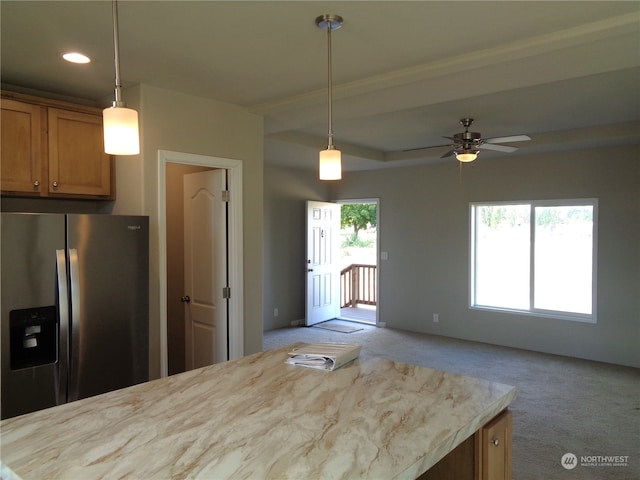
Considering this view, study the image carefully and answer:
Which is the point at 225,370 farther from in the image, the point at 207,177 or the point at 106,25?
the point at 207,177

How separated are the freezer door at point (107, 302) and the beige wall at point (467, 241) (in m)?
3.87

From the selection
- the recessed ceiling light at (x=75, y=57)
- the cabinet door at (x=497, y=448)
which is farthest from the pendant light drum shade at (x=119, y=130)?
the cabinet door at (x=497, y=448)

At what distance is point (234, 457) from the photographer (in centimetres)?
125

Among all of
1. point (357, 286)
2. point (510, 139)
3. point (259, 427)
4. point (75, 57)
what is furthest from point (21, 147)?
point (357, 286)

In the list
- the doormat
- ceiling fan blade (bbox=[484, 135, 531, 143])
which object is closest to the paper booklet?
ceiling fan blade (bbox=[484, 135, 531, 143])

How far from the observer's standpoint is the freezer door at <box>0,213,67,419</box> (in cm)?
233

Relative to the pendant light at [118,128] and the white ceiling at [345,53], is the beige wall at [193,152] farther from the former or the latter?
the pendant light at [118,128]

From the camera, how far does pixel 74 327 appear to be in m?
2.57

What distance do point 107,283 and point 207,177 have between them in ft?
4.52

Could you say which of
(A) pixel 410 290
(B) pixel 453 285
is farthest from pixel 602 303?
(A) pixel 410 290

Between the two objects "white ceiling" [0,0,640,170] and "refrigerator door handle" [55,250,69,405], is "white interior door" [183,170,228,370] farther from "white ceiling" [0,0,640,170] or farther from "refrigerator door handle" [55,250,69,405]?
"refrigerator door handle" [55,250,69,405]

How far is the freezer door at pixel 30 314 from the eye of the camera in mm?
2328

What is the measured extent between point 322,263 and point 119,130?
19.3 feet

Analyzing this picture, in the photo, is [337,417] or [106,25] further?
[106,25]
